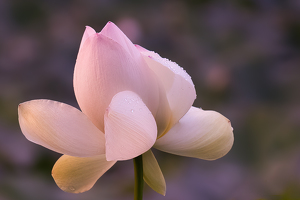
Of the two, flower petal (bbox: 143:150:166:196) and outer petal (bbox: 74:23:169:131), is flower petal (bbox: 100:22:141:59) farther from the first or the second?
flower petal (bbox: 143:150:166:196)

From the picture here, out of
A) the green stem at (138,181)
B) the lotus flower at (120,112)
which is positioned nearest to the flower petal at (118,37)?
the lotus flower at (120,112)

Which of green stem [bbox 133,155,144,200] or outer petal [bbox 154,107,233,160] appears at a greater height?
outer petal [bbox 154,107,233,160]

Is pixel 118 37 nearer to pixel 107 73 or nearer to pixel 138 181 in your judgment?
pixel 107 73

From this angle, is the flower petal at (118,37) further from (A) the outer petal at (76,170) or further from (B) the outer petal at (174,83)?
(A) the outer petal at (76,170)

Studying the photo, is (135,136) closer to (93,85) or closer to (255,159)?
(93,85)

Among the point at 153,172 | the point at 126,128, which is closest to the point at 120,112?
the point at 126,128

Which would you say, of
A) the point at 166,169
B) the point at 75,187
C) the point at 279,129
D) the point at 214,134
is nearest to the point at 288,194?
the point at 214,134

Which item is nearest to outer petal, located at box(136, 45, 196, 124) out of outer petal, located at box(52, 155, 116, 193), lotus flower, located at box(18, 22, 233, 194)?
lotus flower, located at box(18, 22, 233, 194)
